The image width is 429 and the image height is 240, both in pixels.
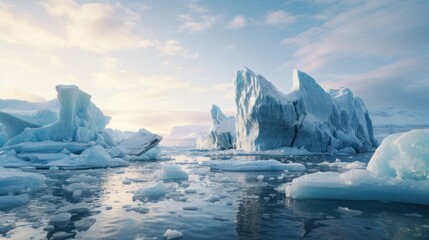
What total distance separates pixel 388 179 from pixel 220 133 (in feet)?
148

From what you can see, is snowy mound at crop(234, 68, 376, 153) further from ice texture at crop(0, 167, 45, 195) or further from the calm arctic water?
ice texture at crop(0, 167, 45, 195)

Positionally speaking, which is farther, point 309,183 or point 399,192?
point 309,183

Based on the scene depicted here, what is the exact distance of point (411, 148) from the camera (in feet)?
24.2

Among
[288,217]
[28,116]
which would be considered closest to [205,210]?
[288,217]

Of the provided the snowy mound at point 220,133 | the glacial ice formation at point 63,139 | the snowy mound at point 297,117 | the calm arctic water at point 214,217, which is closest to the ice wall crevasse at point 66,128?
the glacial ice formation at point 63,139

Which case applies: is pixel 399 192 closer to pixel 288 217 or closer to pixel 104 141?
pixel 288 217

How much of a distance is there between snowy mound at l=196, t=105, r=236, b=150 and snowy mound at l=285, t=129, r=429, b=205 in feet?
133

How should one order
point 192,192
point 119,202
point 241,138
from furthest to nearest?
1. point 241,138
2. point 192,192
3. point 119,202

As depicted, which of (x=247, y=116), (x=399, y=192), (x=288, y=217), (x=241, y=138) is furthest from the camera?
(x=241, y=138)

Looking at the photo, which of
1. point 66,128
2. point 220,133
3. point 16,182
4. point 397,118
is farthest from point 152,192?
point 397,118

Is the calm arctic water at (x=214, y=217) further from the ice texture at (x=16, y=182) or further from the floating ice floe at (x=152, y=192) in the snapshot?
the ice texture at (x=16, y=182)

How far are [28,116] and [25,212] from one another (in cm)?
2157

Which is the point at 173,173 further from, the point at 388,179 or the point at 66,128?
the point at 66,128

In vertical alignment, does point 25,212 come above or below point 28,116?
below
